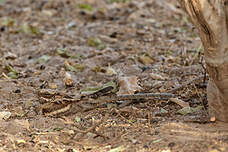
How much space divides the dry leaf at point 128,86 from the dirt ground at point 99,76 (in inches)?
1.3

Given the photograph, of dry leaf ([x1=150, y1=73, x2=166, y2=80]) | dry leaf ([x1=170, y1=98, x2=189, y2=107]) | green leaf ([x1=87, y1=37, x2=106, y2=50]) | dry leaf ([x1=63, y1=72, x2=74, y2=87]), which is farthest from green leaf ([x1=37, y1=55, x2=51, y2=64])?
dry leaf ([x1=170, y1=98, x2=189, y2=107])

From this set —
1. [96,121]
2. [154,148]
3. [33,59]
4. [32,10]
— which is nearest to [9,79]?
[33,59]

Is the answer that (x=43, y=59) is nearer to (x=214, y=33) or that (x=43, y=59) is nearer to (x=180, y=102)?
(x=180, y=102)

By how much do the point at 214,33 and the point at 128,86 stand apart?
2.79 feet

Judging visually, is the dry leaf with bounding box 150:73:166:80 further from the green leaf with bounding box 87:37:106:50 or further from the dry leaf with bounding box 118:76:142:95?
the green leaf with bounding box 87:37:106:50

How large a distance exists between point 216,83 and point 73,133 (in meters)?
0.72

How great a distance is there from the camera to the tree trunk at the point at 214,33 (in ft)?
5.32

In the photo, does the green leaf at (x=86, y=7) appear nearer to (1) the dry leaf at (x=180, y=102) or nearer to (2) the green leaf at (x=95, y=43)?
(2) the green leaf at (x=95, y=43)

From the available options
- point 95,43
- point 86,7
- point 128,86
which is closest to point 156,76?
point 128,86

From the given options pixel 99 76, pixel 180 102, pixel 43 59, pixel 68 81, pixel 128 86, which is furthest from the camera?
pixel 43 59

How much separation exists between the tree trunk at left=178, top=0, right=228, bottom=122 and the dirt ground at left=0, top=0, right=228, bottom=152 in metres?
0.23

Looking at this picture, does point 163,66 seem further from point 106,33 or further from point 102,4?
point 102,4

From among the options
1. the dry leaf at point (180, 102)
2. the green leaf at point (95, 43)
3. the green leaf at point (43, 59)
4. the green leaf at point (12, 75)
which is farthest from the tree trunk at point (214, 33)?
the green leaf at point (95, 43)

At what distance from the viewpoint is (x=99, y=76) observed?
2.93 meters
